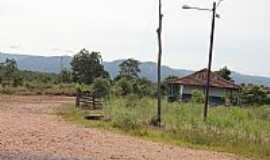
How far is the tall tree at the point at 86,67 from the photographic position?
81.1 metres

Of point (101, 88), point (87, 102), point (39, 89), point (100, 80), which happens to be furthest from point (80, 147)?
point (39, 89)

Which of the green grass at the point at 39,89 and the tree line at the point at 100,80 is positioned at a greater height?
the tree line at the point at 100,80

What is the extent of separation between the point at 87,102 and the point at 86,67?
4084 cm

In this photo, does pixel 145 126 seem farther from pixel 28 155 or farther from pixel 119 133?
pixel 28 155

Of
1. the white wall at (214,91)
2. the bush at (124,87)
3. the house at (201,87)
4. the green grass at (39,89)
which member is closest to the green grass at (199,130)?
the bush at (124,87)

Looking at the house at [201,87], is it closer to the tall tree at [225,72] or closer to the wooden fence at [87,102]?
the tall tree at [225,72]

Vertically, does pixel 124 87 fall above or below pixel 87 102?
above

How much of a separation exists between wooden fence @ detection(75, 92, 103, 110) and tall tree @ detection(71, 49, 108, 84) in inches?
1531

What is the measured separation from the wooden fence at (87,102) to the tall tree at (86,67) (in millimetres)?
38896

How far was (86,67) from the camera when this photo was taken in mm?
81438

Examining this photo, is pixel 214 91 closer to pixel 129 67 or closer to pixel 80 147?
pixel 129 67

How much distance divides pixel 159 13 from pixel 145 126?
479 cm

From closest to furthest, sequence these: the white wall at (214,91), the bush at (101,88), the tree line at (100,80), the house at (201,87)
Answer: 1. the bush at (101,88)
2. the tree line at (100,80)
3. the house at (201,87)
4. the white wall at (214,91)

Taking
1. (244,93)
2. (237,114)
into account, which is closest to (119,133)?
(237,114)
